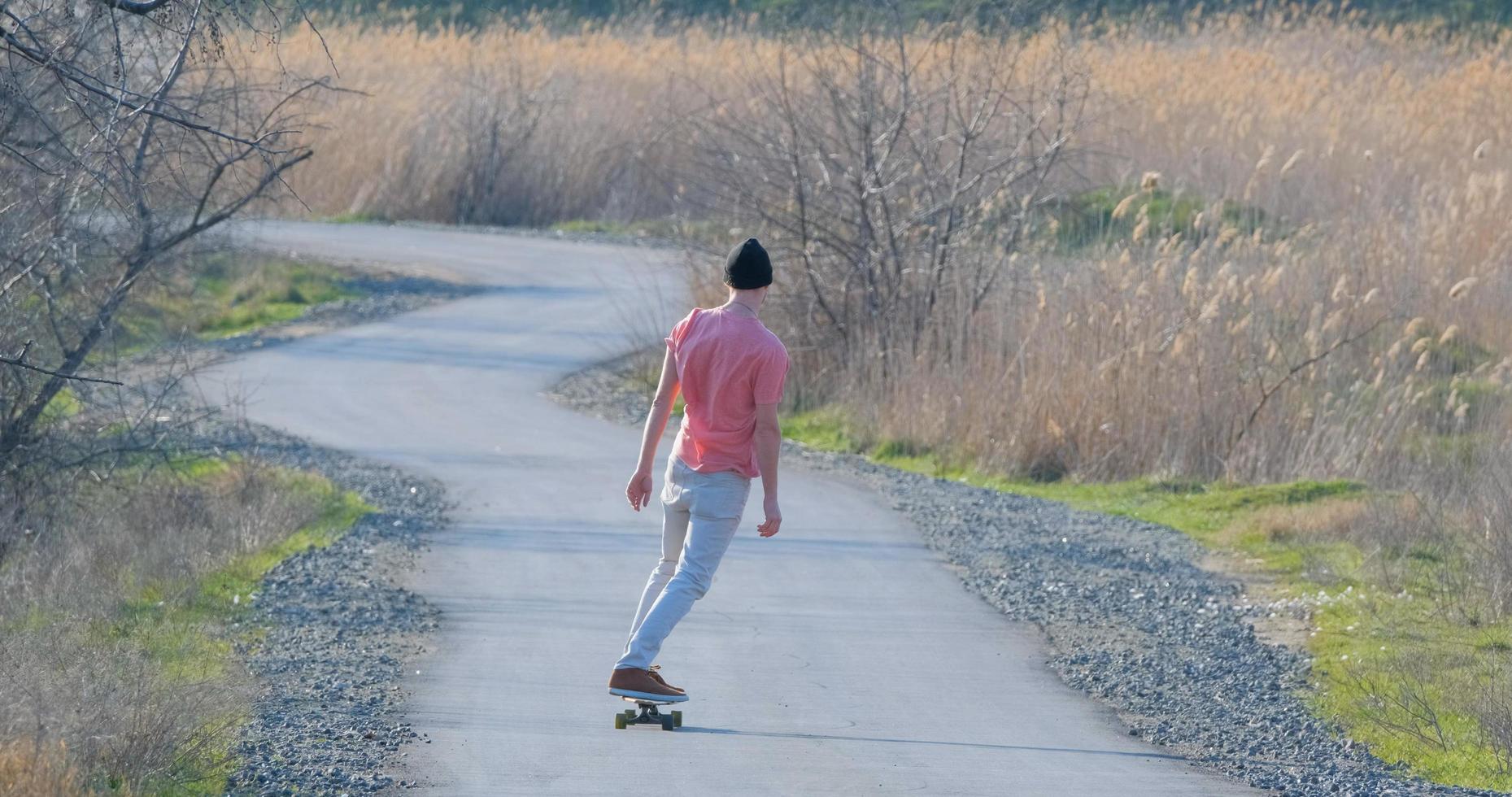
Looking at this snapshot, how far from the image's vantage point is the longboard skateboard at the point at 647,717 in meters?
7.29

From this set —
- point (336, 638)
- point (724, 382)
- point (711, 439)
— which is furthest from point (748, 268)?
point (336, 638)

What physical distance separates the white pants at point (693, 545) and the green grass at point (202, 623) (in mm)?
1587

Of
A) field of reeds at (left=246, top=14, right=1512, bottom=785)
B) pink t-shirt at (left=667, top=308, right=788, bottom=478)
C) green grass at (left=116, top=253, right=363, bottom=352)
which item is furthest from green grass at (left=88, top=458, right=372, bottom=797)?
green grass at (left=116, top=253, right=363, bottom=352)

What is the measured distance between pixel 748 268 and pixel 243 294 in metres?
18.8

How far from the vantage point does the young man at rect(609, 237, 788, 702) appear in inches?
275

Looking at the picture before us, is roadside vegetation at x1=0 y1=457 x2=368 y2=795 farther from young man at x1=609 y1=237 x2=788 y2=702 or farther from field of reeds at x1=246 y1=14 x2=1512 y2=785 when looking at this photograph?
field of reeds at x1=246 y1=14 x2=1512 y2=785

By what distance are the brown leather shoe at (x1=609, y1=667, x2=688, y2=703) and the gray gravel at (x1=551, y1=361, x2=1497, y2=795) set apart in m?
2.04

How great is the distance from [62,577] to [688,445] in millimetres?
4309

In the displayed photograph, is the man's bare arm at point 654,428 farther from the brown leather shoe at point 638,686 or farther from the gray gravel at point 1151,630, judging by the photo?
the gray gravel at point 1151,630

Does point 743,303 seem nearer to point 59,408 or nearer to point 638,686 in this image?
point 638,686

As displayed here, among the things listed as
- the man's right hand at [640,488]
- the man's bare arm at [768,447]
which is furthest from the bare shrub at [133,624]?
the man's bare arm at [768,447]

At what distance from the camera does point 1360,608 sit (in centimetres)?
998

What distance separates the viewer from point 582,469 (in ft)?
46.9

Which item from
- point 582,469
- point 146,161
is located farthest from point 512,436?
point 146,161
